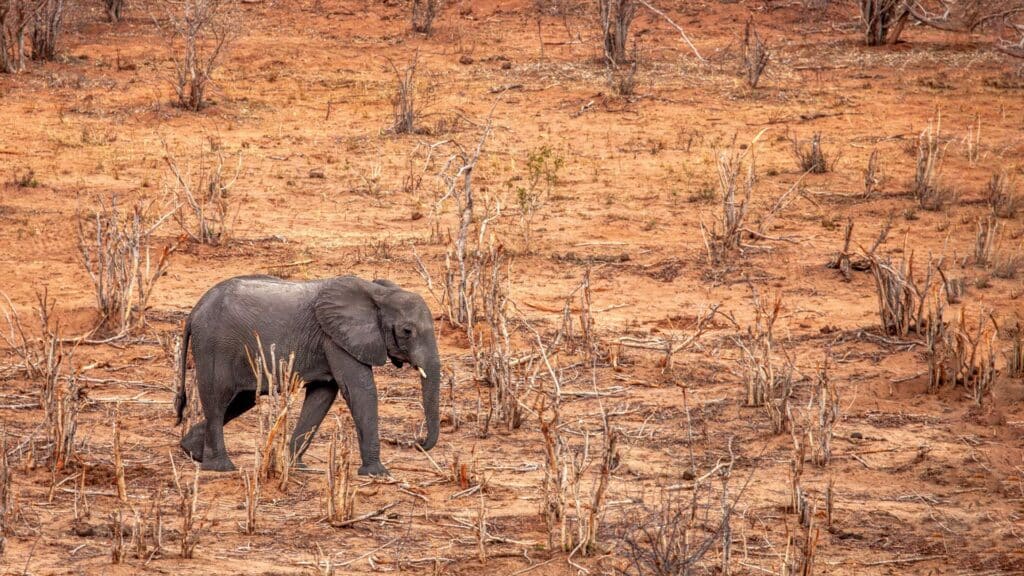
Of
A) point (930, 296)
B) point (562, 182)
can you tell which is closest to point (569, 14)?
point (562, 182)

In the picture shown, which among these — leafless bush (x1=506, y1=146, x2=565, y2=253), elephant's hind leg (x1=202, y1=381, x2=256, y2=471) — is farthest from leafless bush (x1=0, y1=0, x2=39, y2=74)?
elephant's hind leg (x1=202, y1=381, x2=256, y2=471)

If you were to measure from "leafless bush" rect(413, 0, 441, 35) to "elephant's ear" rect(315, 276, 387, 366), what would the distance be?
13925mm

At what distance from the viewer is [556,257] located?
1115cm

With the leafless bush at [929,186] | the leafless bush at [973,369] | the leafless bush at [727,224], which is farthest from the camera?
the leafless bush at [929,186]

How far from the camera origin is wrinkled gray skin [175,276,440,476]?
6.55 meters

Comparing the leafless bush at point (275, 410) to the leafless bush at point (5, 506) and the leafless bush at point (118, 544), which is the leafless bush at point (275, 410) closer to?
the leafless bush at point (118, 544)

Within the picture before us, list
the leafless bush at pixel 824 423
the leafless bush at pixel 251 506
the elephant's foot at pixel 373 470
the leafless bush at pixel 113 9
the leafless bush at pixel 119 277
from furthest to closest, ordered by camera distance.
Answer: the leafless bush at pixel 113 9 → the leafless bush at pixel 119 277 → the leafless bush at pixel 824 423 → the elephant's foot at pixel 373 470 → the leafless bush at pixel 251 506

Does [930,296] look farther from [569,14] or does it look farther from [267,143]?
[569,14]

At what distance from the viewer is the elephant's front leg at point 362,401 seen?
21.4 feet

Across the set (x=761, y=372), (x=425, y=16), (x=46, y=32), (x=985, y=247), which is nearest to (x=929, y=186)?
(x=985, y=247)

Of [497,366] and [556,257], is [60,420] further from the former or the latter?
[556,257]

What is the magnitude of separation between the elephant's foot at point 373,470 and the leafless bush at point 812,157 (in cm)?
764

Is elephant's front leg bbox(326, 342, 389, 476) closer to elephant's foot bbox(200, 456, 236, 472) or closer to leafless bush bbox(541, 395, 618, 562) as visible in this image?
elephant's foot bbox(200, 456, 236, 472)

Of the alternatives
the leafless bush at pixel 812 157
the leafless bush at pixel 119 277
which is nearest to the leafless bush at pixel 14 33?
the leafless bush at pixel 119 277
